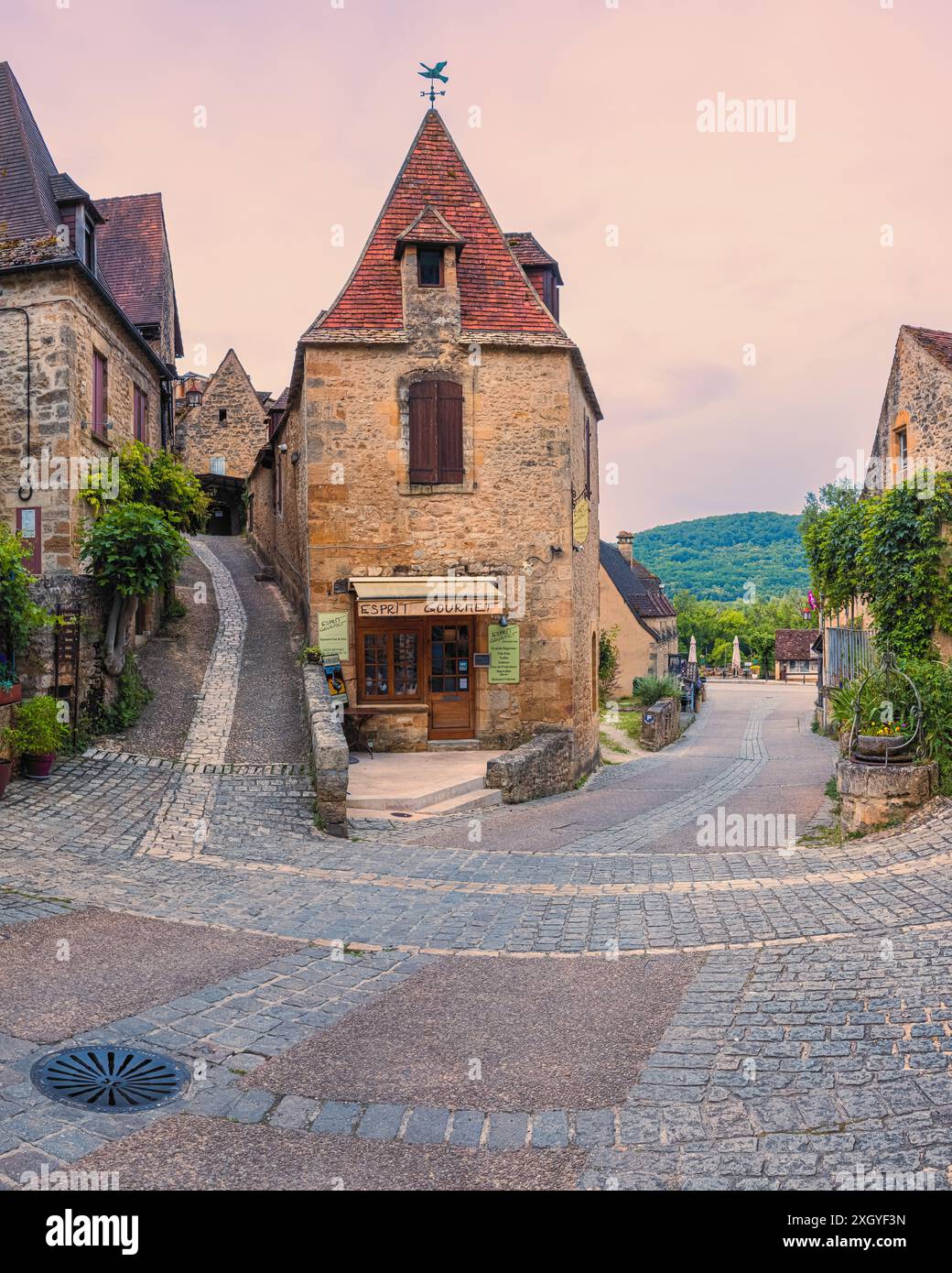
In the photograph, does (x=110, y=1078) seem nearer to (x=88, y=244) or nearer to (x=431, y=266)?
(x=431, y=266)

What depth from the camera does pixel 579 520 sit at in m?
17.4

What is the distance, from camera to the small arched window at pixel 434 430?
625 inches

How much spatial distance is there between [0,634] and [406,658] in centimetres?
652

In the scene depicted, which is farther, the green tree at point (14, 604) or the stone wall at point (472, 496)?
the stone wall at point (472, 496)

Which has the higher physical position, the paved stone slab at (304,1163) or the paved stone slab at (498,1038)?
the paved stone slab at (304,1163)

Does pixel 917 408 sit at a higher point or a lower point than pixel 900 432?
higher

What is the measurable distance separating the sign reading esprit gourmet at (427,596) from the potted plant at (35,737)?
205 inches

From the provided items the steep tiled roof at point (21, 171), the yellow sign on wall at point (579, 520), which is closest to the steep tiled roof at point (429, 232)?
the yellow sign on wall at point (579, 520)

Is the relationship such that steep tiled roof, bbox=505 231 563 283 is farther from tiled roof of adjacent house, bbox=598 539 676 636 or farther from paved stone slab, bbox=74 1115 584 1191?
tiled roof of adjacent house, bbox=598 539 676 636

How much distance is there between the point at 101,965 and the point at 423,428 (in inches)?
451

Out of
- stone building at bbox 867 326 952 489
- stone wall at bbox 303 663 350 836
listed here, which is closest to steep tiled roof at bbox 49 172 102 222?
stone wall at bbox 303 663 350 836

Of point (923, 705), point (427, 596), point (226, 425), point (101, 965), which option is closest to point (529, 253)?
point (427, 596)

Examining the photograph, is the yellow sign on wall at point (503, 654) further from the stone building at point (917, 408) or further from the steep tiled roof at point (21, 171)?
the steep tiled roof at point (21, 171)

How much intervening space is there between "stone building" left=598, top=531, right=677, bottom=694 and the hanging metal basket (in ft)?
101
